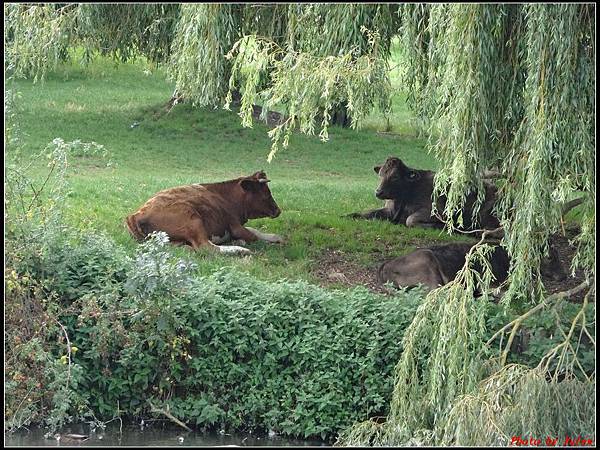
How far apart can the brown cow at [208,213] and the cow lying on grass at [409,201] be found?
6.75ft

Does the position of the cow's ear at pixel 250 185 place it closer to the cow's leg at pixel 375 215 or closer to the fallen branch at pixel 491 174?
the cow's leg at pixel 375 215

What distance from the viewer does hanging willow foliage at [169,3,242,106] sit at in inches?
504

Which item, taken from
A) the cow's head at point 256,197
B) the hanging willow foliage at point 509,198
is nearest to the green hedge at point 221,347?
the hanging willow foliage at point 509,198

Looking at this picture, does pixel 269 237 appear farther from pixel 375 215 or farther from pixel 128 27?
pixel 128 27

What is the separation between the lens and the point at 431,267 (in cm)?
1381

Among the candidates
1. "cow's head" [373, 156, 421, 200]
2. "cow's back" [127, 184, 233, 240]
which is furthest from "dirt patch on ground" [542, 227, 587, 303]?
"cow's back" [127, 184, 233, 240]

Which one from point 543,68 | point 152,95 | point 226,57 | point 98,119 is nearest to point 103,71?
point 152,95

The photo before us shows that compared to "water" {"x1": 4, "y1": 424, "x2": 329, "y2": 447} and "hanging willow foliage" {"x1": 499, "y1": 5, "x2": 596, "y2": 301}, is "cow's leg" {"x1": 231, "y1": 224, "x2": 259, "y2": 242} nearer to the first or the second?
"water" {"x1": 4, "y1": 424, "x2": 329, "y2": 447}

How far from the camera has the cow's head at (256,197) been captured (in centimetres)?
1623

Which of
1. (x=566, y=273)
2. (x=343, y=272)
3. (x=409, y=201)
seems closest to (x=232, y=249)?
(x=343, y=272)

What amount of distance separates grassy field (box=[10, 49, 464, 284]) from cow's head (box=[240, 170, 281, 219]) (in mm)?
407

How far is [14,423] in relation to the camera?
1123cm

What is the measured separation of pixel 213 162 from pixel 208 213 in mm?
9212

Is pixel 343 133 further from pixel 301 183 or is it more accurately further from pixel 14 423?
pixel 14 423
